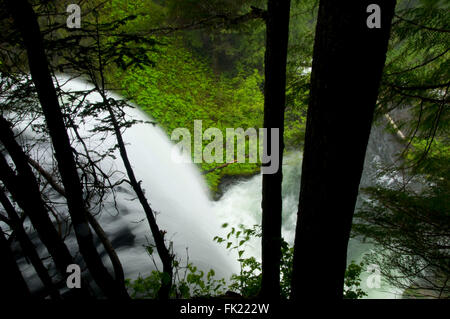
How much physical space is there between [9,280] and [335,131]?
2729 mm

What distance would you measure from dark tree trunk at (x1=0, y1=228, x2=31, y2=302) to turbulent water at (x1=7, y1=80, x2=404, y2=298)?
244 cm

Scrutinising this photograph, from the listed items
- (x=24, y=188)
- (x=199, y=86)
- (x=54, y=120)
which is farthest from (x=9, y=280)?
(x=199, y=86)

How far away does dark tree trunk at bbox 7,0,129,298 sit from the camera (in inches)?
72.1

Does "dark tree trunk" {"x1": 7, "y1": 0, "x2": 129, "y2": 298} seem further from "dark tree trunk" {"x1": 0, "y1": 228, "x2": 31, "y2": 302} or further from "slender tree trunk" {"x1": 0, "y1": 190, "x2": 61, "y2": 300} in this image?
"slender tree trunk" {"x1": 0, "y1": 190, "x2": 61, "y2": 300}

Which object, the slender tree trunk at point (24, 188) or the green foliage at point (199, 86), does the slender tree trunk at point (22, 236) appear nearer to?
the slender tree trunk at point (24, 188)

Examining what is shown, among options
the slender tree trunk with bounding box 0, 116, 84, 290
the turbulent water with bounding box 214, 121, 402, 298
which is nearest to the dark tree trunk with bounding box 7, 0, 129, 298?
the slender tree trunk with bounding box 0, 116, 84, 290

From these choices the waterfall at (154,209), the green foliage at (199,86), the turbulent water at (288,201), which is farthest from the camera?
the green foliage at (199,86)

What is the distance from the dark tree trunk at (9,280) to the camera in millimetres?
1878

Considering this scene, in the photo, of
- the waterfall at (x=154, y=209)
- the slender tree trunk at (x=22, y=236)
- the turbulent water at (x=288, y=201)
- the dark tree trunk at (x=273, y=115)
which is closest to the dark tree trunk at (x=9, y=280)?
the slender tree trunk at (x=22, y=236)

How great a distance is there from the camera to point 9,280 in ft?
6.24

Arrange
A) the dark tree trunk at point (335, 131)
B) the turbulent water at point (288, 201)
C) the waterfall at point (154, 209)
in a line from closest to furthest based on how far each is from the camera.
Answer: the dark tree trunk at point (335, 131) → the waterfall at point (154, 209) → the turbulent water at point (288, 201)

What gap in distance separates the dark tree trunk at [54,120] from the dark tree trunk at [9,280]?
1.78 ft

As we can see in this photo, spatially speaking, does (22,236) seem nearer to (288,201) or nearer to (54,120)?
(54,120)

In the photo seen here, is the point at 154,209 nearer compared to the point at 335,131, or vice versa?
the point at 335,131
